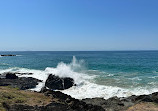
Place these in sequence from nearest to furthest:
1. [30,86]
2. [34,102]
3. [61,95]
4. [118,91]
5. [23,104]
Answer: [23,104] → [34,102] → [61,95] → [118,91] → [30,86]

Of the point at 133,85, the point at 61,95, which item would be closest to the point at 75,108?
the point at 61,95

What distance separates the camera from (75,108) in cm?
1418

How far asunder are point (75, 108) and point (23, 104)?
444cm

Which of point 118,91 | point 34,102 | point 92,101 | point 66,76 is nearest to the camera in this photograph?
point 34,102

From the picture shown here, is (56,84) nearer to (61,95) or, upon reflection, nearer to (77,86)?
(77,86)

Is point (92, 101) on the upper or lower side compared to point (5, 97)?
lower

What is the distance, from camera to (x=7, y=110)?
10.9 meters

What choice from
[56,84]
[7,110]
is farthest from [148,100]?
[56,84]

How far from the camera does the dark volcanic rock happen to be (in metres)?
27.5

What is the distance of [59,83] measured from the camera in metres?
27.8

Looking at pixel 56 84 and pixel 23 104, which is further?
pixel 56 84

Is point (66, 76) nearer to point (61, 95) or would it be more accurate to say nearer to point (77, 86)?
point (77, 86)

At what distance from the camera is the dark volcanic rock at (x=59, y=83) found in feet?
90.3

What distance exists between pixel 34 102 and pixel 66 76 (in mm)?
17720
